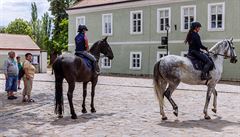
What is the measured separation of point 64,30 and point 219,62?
4812cm

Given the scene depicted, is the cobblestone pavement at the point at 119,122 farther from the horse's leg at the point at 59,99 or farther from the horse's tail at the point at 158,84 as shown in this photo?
the horse's tail at the point at 158,84

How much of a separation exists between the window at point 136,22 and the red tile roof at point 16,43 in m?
15.7

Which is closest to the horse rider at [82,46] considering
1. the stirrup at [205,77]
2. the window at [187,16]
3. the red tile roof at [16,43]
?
the stirrup at [205,77]

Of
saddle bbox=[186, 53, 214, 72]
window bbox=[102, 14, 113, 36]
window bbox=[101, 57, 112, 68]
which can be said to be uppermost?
window bbox=[102, 14, 113, 36]

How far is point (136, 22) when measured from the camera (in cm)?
3619

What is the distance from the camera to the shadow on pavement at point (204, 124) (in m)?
9.33

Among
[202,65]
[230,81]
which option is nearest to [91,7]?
[230,81]

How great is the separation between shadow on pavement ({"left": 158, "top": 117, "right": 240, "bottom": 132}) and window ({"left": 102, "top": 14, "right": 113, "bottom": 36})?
28.6m

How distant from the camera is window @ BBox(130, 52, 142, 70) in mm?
35656

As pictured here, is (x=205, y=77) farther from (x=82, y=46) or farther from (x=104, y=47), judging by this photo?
(x=82, y=46)

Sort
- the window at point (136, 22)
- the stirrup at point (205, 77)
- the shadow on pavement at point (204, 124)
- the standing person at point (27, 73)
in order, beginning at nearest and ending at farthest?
the shadow on pavement at point (204, 124), the stirrup at point (205, 77), the standing person at point (27, 73), the window at point (136, 22)

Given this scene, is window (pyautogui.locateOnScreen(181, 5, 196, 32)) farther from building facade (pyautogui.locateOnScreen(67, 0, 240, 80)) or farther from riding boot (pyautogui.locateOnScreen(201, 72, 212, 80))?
riding boot (pyautogui.locateOnScreen(201, 72, 212, 80))

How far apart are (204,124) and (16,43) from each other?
40614 millimetres

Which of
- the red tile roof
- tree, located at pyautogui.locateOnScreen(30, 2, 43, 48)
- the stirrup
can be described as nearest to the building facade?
the red tile roof
